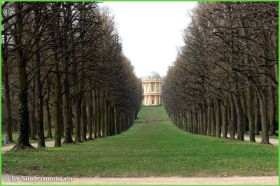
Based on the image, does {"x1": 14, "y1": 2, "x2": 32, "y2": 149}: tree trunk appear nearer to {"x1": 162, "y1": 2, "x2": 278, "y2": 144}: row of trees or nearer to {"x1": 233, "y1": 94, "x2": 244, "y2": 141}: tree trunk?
{"x1": 162, "y1": 2, "x2": 278, "y2": 144}: row of trees

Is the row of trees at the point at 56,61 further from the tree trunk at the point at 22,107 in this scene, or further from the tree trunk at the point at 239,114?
the tree trunk at the point at 239,114

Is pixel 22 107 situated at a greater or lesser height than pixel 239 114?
greater

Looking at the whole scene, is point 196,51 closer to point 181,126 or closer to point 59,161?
point 59,161

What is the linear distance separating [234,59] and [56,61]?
11691 mm

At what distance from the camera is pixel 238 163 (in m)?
19.8

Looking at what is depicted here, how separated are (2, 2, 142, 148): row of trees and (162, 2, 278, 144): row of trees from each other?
7543 mm

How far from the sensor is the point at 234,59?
35.8 m

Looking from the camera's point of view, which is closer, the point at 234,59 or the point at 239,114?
the point at 234,59

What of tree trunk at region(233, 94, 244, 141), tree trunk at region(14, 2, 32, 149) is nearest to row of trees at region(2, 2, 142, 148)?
tree trunk at region(14, 2, 32, 149)

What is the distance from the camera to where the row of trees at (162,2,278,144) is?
1142 inches

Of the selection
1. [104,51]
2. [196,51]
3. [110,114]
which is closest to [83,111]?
[104,51]

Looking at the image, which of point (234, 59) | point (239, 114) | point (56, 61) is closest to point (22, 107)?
point (56, 61)

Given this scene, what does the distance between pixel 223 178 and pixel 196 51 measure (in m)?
30.7

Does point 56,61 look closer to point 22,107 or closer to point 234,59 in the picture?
point 22,107
